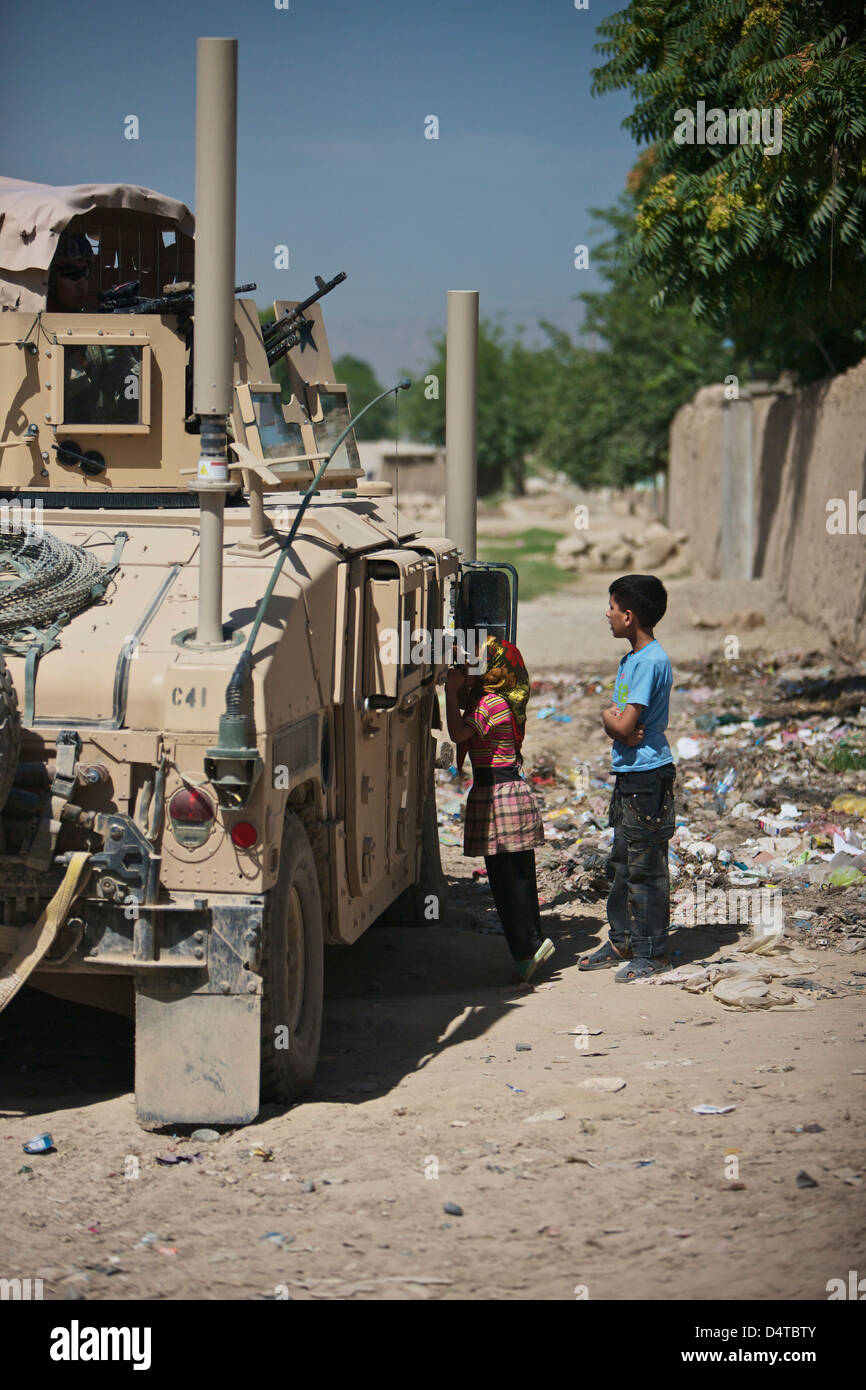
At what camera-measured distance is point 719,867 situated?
841 centimetres

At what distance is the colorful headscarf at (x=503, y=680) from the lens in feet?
22.3

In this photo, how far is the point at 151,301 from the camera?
6566mm

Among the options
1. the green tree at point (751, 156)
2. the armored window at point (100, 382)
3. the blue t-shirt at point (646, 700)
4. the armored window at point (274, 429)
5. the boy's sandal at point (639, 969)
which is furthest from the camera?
the green tree at point (751, 156)

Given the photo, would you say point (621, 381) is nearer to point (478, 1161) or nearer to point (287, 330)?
point (287, 330)

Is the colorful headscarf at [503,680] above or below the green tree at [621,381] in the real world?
below

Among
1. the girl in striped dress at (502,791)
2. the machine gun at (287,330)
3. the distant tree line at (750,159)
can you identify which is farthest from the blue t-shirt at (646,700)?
the distant tree line at (750,159)

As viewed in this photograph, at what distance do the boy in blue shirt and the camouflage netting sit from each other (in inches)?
92.2

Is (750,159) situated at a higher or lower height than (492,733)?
higher

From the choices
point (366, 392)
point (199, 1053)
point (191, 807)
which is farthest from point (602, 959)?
point (366, 392)

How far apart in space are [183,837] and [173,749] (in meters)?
0.26

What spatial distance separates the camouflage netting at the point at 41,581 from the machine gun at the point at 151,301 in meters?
1.33

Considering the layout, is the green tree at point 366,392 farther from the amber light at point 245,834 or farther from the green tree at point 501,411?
the amber light at point 245,834

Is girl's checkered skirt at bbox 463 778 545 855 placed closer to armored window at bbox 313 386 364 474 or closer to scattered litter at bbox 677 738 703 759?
armored window at bbox 313 386 364 474

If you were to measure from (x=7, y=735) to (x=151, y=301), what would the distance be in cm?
278
